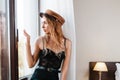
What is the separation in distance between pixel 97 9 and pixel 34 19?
4.11 ft

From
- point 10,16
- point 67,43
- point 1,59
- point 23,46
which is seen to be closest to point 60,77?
point 67,43

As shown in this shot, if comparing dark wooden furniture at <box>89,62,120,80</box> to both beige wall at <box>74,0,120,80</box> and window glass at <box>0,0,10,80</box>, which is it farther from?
window glass at <box>0,0,10,80</box>

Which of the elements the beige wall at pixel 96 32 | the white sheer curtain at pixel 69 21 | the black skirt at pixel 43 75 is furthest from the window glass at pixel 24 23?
the beige wall at pixel 96 32

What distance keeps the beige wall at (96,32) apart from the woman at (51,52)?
1.16m

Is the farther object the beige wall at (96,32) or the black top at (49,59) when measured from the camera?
the beige wall at (96,32)

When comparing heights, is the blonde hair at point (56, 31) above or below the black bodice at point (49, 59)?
above

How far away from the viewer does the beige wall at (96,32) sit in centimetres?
326

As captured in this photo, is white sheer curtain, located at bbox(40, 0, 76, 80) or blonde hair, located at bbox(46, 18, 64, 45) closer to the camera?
blonde hair, located at bbox(46, 18, 64, 45)

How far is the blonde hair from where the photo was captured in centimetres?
205

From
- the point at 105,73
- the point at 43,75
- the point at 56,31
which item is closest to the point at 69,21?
the point at 56,31

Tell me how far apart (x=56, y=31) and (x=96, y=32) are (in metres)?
1.37

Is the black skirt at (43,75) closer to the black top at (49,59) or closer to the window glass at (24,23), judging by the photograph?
the black top at (49,59)

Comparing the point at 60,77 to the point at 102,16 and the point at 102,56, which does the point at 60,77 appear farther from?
the point at 102,16

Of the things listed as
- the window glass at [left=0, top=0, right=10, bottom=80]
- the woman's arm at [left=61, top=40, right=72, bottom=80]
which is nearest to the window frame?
the window glass at [left=0, top=0, right=10, bottom=80]
